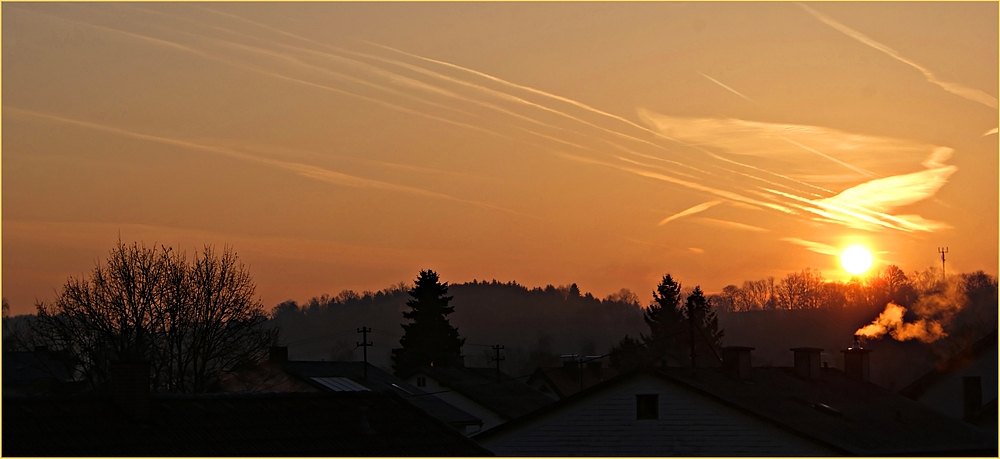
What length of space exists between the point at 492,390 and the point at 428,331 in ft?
101

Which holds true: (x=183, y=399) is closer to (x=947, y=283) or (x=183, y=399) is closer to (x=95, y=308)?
(x=95, y=308)

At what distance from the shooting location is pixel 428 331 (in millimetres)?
99812

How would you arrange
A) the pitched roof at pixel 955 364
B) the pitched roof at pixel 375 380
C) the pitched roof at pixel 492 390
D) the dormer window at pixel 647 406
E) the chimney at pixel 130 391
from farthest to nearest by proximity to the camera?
the pitched roof at pixel 492 390
the pitched roof at pixel 375 380
the pitched roof at pixel 955 364
the dormer window at pixel 647 406
the chimney at pixel 130 391

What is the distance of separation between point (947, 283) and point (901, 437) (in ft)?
103

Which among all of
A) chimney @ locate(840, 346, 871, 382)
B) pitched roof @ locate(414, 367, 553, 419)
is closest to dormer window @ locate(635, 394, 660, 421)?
chimney @ locate(840, 346, 871, 382)

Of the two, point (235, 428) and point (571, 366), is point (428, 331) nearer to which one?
point (571, 366)

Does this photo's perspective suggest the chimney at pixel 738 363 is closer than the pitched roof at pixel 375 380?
Yes

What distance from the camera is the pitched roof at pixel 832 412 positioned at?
3303 centimetres

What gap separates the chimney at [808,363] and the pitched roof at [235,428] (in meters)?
21.0

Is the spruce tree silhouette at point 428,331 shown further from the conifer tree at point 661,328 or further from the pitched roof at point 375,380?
the pitched roof at point 375,380

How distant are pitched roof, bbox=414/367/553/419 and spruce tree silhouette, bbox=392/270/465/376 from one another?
22.3 m

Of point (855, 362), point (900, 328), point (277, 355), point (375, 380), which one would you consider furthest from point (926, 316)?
point (277, 355)

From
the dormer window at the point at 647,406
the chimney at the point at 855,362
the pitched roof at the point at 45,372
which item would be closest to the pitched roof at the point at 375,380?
the pitched roof at the point at 45,372

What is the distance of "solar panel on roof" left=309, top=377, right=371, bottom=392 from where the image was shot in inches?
2156
